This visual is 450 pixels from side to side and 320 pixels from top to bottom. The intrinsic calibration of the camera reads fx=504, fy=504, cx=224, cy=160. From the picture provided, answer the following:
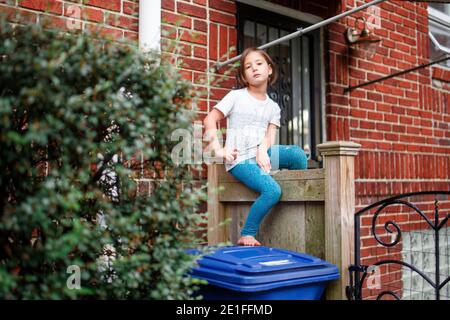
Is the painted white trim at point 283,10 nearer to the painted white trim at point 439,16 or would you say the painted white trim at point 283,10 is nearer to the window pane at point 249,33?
the window pane at point 249,33

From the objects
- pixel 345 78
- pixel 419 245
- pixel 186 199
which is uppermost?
pixel 345 78

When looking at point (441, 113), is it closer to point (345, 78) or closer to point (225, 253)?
point (345, 78)

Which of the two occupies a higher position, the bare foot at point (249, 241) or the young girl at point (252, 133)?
the young girl at point (252, 133)

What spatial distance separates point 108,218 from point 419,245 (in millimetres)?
4069

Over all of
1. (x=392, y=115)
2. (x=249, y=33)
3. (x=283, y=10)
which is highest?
(x=283, y=10)

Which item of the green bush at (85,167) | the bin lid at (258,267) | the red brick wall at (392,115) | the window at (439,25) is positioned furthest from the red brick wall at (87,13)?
the window at (439,25)

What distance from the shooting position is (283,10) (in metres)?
4.09

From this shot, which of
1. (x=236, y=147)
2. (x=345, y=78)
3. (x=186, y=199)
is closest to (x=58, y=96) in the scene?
(x=186, y=199)

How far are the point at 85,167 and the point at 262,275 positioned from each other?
0.97 meters

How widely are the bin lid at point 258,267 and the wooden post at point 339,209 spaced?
133 mm

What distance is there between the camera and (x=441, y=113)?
17.9ft

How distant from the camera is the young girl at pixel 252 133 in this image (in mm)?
2857

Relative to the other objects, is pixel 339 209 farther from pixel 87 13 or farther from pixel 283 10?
pixel 283 10

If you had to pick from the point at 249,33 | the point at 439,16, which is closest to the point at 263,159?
the point at 249,33
